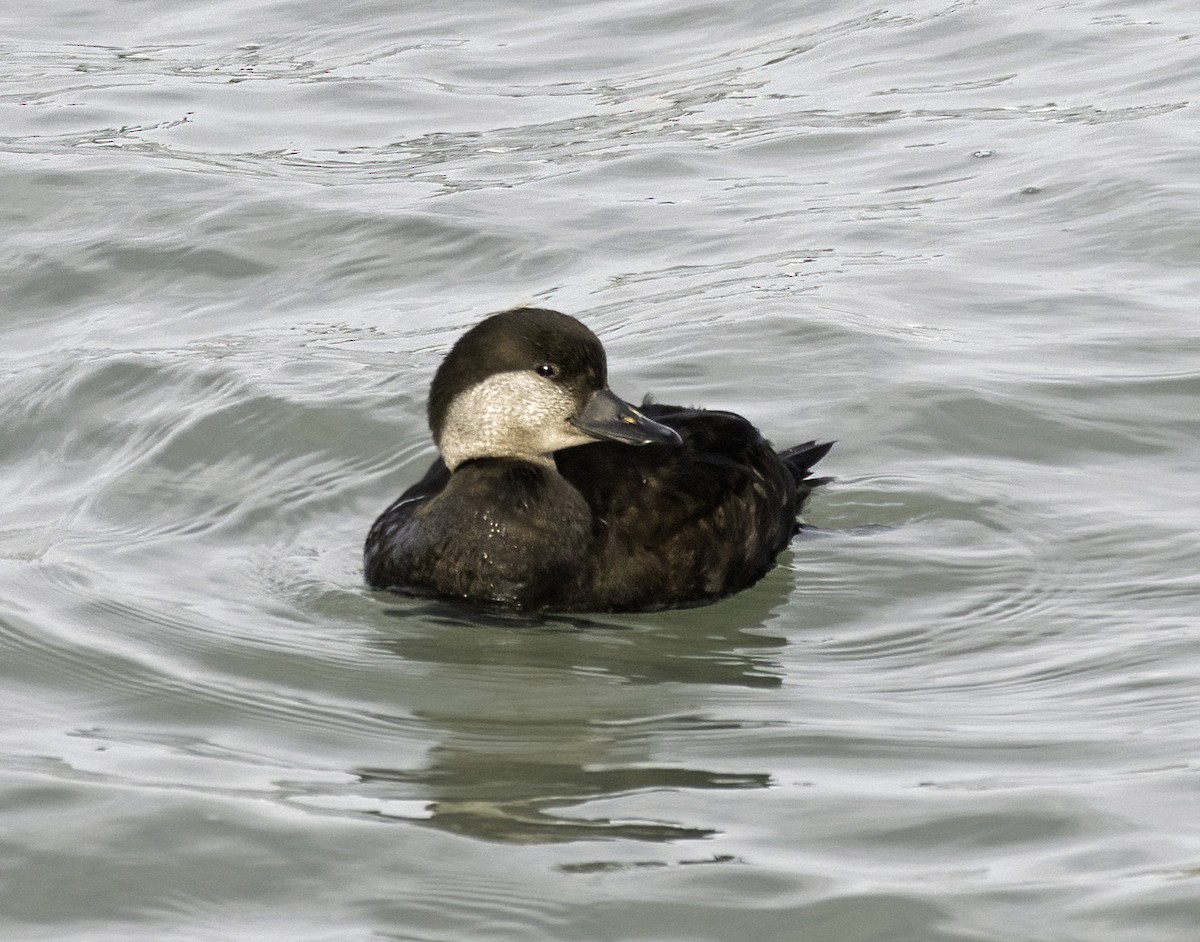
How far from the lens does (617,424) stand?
6379 millimetres

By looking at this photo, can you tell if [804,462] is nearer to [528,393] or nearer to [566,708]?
[528,393]

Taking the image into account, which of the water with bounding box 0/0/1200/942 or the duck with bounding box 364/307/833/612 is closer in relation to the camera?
the water with bounding box 0/0/1200/942

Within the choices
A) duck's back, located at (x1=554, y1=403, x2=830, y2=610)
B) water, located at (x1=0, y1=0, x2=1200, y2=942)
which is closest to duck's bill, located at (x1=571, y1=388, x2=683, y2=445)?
duck's back, located at (x1=554, y1=403, x2=830, y2=610)

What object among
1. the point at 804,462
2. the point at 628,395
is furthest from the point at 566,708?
the point at 628,395

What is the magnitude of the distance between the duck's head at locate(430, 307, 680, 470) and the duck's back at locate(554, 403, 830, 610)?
19 cm

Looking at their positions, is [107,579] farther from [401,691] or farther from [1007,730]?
[1007,730]

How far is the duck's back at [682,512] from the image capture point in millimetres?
6320

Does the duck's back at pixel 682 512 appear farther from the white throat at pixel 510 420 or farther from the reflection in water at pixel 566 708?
the white throat at pixel 510 420

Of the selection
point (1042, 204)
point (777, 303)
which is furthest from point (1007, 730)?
point (1042, 204)

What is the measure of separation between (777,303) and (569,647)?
11.3ft

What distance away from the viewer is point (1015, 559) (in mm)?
6574

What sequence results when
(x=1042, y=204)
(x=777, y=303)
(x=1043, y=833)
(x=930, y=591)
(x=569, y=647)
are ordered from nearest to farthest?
(x=1043, y=833) → (x=569, y=647) → (x=930, y=591) → (x=777, y=303) → (x=1042, y=204)

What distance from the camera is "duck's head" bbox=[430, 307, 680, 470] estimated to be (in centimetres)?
630

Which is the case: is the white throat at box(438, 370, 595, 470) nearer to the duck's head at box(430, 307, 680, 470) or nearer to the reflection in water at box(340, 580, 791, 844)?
the duck's head at box(430, 307, 680, 470)
